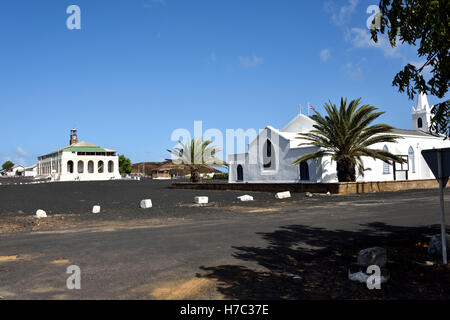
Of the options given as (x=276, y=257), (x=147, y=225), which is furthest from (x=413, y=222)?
(x=147, y=225)

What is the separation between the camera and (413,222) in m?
9.92

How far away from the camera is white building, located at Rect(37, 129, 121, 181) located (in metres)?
81.2

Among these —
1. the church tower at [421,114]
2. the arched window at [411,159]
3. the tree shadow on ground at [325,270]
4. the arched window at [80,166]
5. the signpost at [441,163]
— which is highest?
the church tower at [421,114]

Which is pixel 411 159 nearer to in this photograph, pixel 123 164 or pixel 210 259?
pixel 210 259

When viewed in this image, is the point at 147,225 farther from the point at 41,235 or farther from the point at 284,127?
the point at 284,127

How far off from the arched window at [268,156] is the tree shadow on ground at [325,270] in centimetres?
2433

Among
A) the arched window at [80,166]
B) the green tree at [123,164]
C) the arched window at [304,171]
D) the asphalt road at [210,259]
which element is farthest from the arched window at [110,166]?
the asphalt road at [210,259]

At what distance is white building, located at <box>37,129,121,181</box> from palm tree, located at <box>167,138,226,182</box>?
165 ft

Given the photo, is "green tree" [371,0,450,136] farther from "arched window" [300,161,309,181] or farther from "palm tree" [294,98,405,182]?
"arched window" [300,161,309,181]

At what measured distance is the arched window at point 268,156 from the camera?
3264 centimetres

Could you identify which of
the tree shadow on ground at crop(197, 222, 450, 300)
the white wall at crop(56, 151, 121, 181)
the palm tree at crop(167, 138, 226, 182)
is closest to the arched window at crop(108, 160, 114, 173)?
the white wall at crop(56, 151, 121, 181)

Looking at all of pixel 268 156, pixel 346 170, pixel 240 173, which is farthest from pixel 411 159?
pixel 240 173

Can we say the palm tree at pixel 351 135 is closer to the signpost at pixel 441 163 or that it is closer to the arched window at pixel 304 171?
the arched window at pixel 304 171
